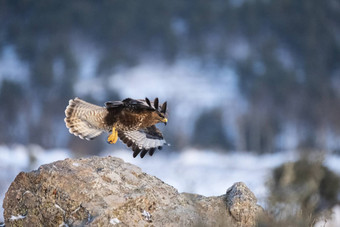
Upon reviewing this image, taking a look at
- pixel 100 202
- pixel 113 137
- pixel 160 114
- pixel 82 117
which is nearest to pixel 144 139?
pixel 113 137

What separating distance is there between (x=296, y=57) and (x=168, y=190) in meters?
24.7

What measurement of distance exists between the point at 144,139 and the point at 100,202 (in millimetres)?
2188

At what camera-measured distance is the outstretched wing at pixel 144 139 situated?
571 cm

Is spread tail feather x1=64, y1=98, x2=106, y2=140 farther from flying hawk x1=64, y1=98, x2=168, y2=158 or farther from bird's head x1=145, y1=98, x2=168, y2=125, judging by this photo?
bird's head x1=145, y1=98, x2=168, y2=125

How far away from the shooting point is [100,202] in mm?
3689

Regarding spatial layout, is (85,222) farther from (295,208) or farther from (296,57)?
(296,57)

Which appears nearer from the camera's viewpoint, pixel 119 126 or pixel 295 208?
pixel 295 208

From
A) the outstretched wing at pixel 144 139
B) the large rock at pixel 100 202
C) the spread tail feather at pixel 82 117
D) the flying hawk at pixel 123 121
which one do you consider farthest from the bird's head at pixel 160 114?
the large rock at pixel 100 202

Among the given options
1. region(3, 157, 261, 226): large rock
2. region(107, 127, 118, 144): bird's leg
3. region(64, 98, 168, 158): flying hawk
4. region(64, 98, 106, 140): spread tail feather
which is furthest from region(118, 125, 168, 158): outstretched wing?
region(3, 157, 261, 226): large rock

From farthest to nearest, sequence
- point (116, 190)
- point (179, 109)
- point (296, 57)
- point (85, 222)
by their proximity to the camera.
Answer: point (296, 57) → point (179, 109) → point (116, 190) → point (85, 222)

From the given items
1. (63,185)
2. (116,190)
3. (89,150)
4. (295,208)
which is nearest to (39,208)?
(63,185)

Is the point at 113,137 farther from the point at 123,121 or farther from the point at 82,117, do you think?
the point at 82,117

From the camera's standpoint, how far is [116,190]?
386 centimetres

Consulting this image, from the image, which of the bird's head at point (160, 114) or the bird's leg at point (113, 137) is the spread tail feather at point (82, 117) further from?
the bird's head at point (160, 114)
